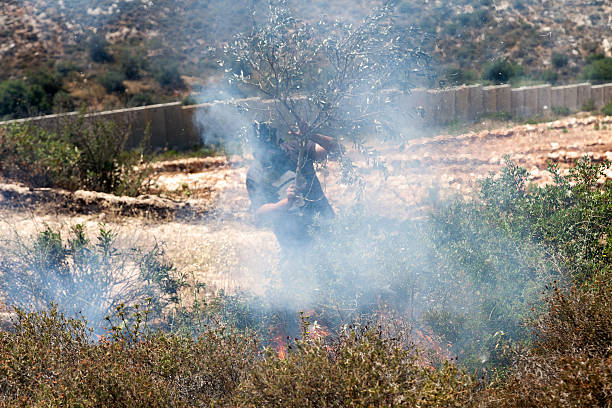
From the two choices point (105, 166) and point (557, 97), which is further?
point (557, 97)

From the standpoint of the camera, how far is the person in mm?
4820

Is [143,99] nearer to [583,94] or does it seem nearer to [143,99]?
[143,99]

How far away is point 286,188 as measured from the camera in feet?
17.3

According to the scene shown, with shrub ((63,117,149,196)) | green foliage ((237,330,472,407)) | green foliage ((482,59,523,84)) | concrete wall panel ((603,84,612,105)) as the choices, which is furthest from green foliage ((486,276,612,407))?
concrete wall panel ((603,84,612,105))

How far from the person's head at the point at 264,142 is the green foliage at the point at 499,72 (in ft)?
35.7

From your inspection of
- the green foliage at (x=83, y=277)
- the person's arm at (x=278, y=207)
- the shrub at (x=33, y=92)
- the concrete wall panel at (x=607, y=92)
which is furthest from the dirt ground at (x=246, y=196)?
the shrub at (x=33, y=92)

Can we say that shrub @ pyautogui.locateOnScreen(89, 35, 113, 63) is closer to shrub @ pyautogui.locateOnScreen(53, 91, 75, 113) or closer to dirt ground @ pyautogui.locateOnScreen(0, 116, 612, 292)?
shrub @ pyautogui.locateOnScreen(53, 91, 75, 113)

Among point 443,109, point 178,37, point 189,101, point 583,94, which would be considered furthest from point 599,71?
point 178,37

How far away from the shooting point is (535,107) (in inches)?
589

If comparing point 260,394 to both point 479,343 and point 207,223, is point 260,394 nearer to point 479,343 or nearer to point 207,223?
point 479,343

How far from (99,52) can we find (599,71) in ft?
63.0

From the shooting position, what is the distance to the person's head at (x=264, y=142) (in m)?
4.72

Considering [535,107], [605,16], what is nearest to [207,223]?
[535,107]

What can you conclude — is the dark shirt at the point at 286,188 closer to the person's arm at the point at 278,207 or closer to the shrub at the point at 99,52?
the person's arm at the point at 278,207
